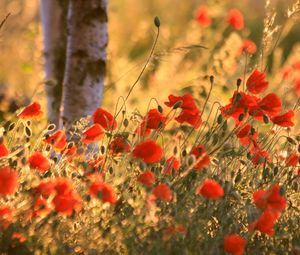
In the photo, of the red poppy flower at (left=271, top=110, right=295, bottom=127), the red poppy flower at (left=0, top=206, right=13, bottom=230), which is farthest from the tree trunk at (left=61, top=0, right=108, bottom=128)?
the red poppy flower at (left=0, top=206, right=13, bottom=230)

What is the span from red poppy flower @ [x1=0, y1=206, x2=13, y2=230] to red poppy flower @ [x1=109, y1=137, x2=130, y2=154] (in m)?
0.55

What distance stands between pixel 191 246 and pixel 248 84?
763mm

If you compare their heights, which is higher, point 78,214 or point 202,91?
point 202,91

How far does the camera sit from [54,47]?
185 inches

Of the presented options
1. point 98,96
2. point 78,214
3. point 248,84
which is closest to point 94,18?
point 98,96

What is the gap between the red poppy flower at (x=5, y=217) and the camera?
2.38m

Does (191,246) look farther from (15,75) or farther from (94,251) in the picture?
(15,75)

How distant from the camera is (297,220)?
116 inches

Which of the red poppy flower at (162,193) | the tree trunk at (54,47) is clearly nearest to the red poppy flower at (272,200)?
the red poppy flower at (162,193)

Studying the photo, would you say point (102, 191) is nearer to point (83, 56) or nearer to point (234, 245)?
point (234, 245)

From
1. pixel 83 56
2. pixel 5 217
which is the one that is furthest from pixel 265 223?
pixel 83 56

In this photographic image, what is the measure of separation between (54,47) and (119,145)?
78.6 inches

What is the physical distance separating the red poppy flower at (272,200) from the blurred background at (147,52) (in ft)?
2.89

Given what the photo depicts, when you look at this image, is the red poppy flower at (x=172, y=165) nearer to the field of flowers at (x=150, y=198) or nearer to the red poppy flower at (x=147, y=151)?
the field of flowers at (x=150, y=198)
